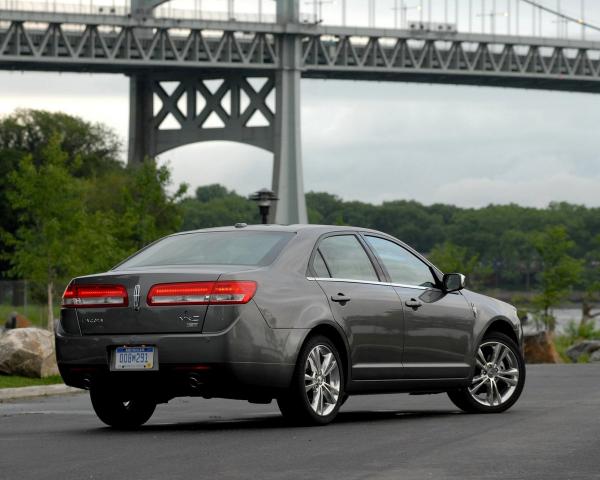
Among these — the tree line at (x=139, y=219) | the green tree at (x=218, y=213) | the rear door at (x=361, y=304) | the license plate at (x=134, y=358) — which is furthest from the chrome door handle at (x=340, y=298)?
the green tree at (x=218, y=213)

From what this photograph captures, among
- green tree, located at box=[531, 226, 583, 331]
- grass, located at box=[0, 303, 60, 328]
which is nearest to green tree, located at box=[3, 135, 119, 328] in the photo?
grass, located at box=[0, 303, 60, 328]

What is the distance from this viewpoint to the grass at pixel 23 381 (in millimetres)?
18656

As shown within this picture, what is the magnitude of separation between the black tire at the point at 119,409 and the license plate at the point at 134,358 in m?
0.63

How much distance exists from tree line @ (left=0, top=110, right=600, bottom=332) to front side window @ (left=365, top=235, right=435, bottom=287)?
36.8 meters

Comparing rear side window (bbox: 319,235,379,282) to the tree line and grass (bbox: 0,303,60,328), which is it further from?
grass (bbox: 0,303,60,328)

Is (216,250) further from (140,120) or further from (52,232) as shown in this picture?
(140,120)

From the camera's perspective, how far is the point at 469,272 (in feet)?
331

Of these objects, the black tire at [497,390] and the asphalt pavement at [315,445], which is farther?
the black tire at [497,390]

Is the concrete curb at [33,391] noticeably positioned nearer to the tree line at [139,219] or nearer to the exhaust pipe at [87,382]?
the exhaust pipe at [87,382]

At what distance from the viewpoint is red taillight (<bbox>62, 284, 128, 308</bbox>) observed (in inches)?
444

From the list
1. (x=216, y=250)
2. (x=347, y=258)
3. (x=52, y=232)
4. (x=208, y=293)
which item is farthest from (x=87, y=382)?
(x=52, y=232)

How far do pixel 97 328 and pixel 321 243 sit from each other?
5.96ft

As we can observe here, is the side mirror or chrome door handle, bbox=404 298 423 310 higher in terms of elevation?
the side mirror

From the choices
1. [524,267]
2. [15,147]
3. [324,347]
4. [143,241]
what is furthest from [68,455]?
[524,267]
